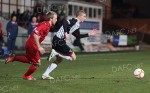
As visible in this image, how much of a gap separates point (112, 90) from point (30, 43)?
2917 millimetres

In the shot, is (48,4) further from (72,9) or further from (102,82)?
(102,82)

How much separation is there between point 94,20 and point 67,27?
29.1 metres

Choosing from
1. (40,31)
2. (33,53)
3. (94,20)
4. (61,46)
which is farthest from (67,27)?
(94,20)

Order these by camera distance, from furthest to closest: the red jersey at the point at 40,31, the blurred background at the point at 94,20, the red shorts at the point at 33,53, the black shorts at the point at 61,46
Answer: the blurred background at the point at 94,20 < the black shorts at the point at 61,46 < the red shorts at the point at 33,53 < the red jersey at the point at 40,31

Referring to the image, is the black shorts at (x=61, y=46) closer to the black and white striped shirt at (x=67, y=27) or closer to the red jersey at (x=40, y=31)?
the black and white striped shirt at (x=67, y=27)

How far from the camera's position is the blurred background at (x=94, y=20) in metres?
31.8

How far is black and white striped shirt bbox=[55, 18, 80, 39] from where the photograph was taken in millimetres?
12477

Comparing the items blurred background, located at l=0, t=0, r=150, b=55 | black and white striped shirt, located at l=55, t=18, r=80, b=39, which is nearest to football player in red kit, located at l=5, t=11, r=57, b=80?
black and white striped shirt, located at l=55, t=18, r=80, b=39

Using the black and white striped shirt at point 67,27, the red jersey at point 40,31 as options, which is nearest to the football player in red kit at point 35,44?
the red jersey at point 40,31

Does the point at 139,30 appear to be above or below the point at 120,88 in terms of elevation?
below

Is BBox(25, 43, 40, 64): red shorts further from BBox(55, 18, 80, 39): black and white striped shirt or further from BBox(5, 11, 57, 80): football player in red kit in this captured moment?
BBox(55, 18, 80, 39): black and white striped shirt

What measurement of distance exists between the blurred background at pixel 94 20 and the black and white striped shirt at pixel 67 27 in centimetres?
1134

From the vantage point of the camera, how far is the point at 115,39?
125 ft

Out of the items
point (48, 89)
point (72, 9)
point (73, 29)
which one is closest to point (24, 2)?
point (72, 9)
